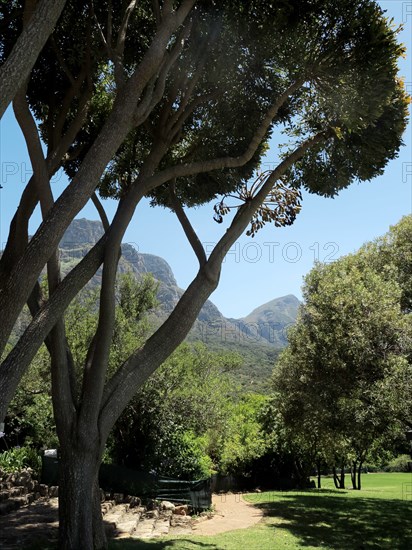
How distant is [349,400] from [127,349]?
7.54 m

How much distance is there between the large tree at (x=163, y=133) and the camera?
20.8 ft

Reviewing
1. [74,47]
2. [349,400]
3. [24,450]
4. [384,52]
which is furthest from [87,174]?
[24,450]

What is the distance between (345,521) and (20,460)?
34.5ft

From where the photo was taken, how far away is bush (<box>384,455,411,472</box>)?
54.1 m

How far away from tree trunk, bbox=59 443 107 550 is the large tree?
0.02 m

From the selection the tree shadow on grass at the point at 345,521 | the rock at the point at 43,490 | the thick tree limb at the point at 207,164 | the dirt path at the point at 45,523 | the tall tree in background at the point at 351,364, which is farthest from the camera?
the rock at the point at 43,490

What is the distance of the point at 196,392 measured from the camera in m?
17.2

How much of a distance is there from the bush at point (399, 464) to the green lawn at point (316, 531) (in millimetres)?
42615

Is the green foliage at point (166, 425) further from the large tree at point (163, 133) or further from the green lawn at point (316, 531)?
the large tree at point (163, 133)

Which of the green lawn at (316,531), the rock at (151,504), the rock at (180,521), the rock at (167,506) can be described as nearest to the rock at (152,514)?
the rock at (180,521)

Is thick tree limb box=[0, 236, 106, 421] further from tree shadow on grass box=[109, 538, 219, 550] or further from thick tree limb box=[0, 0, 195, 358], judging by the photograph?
tree shadow on grass box=[109, 538, 219, 550]

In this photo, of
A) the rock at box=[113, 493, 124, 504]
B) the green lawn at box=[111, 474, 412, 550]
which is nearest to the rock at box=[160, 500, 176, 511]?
the rock at box=[113, 493, 124, 504]

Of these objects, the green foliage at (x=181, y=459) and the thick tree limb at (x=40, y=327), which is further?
the green foliage at (x=181, y=459)

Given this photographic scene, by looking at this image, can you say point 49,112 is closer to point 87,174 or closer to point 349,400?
point 87,174
